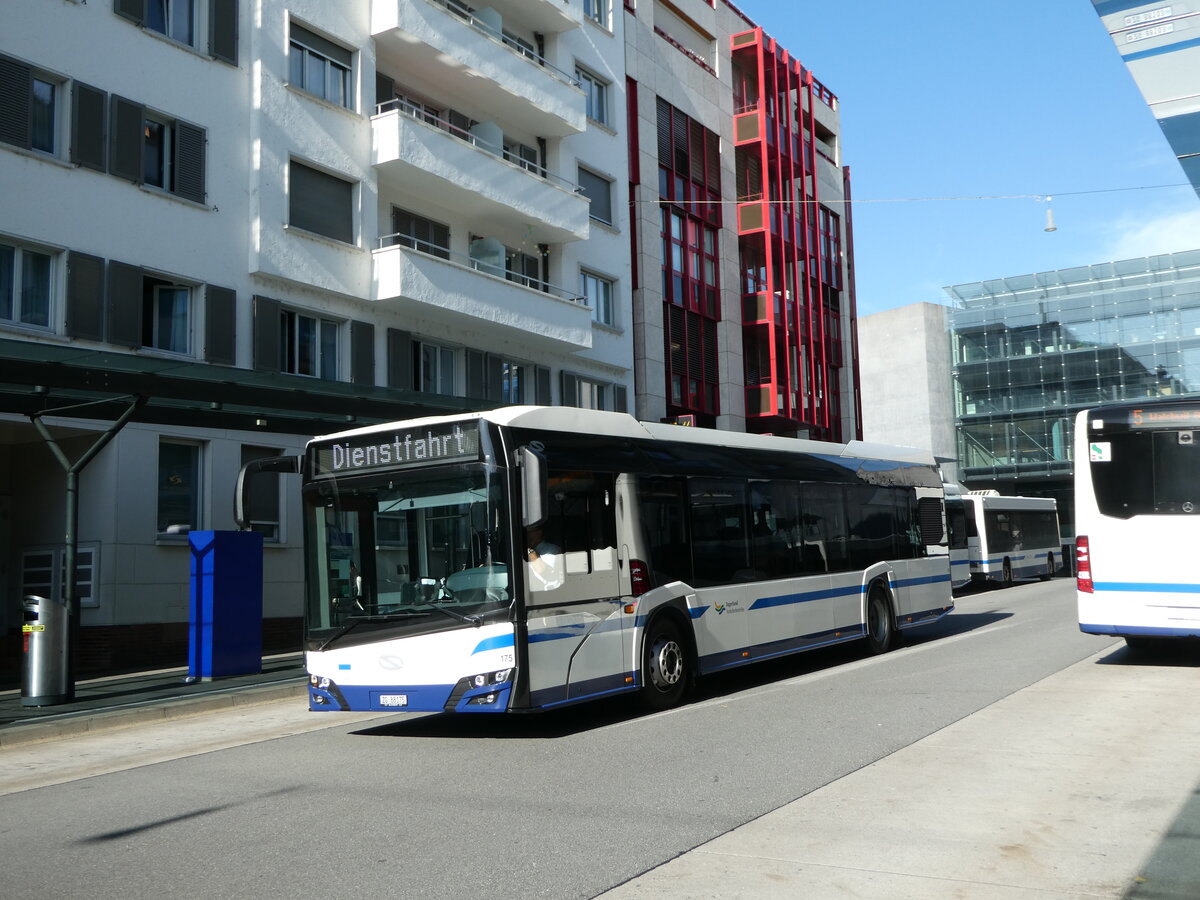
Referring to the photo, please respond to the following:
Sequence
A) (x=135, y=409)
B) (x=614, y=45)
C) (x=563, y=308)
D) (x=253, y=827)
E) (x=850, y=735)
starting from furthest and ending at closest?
(x=614, y=45), (x=563, y=308), (x=135, y=409), (x=850, y=735), (x=253, y=827)

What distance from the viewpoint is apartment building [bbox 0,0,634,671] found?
58.9ft

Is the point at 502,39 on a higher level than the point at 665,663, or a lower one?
higher

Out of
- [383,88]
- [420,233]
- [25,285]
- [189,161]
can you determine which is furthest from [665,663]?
[383,88]

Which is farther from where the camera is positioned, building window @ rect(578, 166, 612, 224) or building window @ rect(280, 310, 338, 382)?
building window @ rect(578, 166, 612, 224)

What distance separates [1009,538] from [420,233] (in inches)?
856

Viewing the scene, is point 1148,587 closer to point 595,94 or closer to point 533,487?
point 533,487

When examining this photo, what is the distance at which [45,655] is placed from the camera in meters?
13.5

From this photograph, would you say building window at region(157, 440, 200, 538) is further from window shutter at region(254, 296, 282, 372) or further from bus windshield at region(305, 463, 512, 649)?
bus windshield at region(305, 463, 512, 649)

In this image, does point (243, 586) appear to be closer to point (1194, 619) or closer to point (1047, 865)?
point (1194, 619)

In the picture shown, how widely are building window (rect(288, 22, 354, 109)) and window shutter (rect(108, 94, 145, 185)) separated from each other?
3642 mm

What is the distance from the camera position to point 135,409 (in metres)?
14.2

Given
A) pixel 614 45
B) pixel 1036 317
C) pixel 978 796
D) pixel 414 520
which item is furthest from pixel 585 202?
pixel 1036 317

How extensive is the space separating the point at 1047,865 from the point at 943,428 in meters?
69.7

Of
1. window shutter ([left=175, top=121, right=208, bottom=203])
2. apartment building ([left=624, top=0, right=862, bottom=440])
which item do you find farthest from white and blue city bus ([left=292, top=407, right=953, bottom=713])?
apartment building ([left=624, top=0, right=862, bottom=440])
